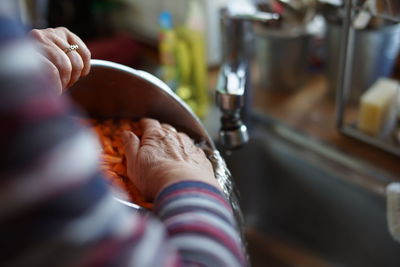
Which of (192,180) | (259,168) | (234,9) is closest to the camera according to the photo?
(192,180)

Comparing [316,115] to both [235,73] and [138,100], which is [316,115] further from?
[138,100]

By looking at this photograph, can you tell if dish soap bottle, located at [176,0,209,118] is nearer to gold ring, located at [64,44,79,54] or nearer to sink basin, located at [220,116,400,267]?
sink basin, located at [220,116,400,267]

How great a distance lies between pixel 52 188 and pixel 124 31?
1092 millimetres

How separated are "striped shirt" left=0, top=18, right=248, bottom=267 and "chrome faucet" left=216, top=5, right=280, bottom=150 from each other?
0.34 m

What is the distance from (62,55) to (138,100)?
0.13 m

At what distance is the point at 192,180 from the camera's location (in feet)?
1.26

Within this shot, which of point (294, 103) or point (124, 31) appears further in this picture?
point (124, 31)

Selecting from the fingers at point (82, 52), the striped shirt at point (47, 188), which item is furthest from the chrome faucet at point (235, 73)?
the striped shirt at point (47, 188)

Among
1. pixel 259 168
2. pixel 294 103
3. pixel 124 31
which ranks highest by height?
pixel 124 31

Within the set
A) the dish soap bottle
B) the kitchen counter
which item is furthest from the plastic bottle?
the kitchen counter

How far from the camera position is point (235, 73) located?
2.23 ft

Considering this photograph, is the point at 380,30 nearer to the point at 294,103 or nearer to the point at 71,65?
the point at 294,103

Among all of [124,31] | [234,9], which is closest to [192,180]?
[234,9]

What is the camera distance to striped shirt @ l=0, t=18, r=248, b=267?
228 millimetres
